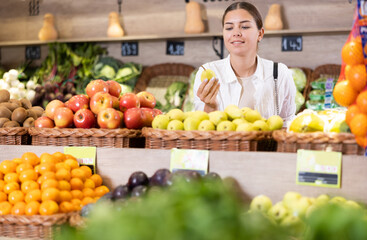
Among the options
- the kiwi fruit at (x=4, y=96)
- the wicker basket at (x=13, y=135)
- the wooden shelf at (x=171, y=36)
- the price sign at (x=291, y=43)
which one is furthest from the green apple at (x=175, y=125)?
the price sign at (x=291, y=43)

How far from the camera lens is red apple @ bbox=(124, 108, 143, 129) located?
2.18 metres

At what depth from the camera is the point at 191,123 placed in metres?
1.93

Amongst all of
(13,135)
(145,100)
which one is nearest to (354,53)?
(145,100)

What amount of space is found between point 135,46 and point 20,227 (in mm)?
3712

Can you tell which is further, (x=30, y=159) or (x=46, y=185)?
(x=30, y=159)

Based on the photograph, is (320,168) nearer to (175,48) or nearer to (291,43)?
(291,43)

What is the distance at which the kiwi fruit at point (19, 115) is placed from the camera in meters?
2.62

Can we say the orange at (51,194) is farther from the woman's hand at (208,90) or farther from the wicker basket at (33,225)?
the woman's hand at (208,90)

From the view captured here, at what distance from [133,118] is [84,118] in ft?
0.84

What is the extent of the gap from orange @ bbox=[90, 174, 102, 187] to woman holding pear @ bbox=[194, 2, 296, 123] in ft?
3.42

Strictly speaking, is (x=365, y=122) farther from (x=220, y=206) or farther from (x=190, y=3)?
(x=190, y=3)

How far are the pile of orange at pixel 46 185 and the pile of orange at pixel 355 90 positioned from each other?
1.09m

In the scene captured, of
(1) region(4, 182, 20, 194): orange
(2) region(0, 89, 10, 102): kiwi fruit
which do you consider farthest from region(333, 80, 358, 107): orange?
(2) region(0, 89, 10, 102): kiwi fruit

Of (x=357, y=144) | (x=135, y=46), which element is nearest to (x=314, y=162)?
(x=357, y=144)
